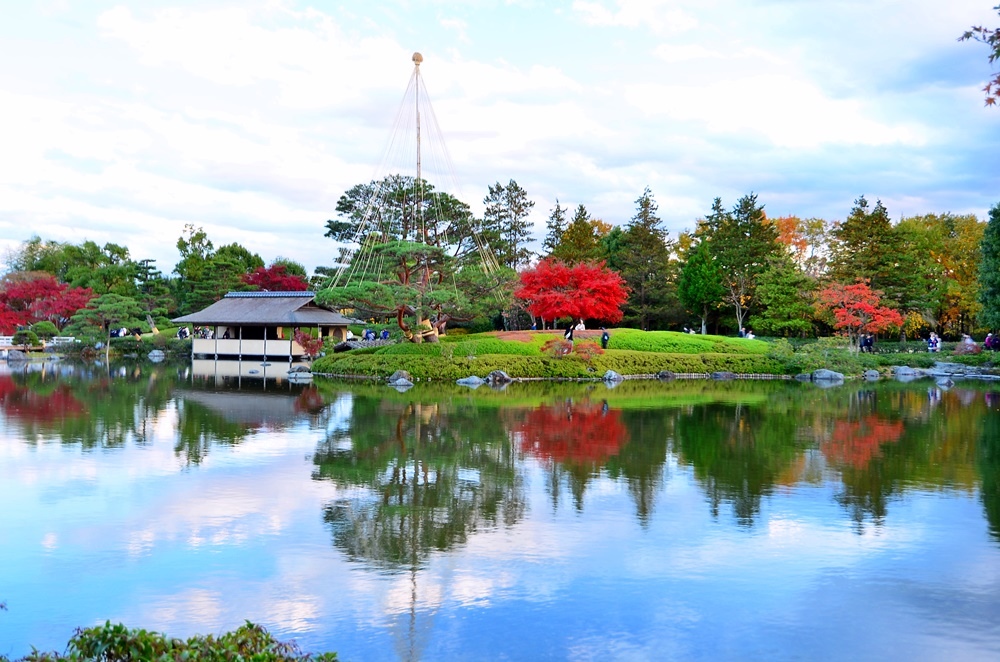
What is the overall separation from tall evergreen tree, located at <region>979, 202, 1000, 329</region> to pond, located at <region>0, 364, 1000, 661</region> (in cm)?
2103

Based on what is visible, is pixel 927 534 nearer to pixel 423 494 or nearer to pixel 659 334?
pixel 423 494

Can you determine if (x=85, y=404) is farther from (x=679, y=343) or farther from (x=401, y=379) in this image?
(x=679, y=343)

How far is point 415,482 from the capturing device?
1084 cm

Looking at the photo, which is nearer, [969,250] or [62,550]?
[62,550]

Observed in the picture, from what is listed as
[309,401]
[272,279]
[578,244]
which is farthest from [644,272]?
[309,401]

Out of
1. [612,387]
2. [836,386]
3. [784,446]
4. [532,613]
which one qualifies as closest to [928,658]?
[532,613]

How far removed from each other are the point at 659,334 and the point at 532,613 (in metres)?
30.3

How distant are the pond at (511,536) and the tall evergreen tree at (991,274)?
828 inches

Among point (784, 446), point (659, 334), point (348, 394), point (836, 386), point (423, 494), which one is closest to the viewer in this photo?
point (423, 494)

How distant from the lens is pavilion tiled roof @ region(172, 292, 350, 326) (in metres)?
38.0

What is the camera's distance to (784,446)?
14.2 m

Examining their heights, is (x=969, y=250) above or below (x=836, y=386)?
above

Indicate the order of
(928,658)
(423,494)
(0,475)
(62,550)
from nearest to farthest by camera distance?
(928,658) < (62,550) < (423,494) < (0,475)

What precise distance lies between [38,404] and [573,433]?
13209 millimetres
